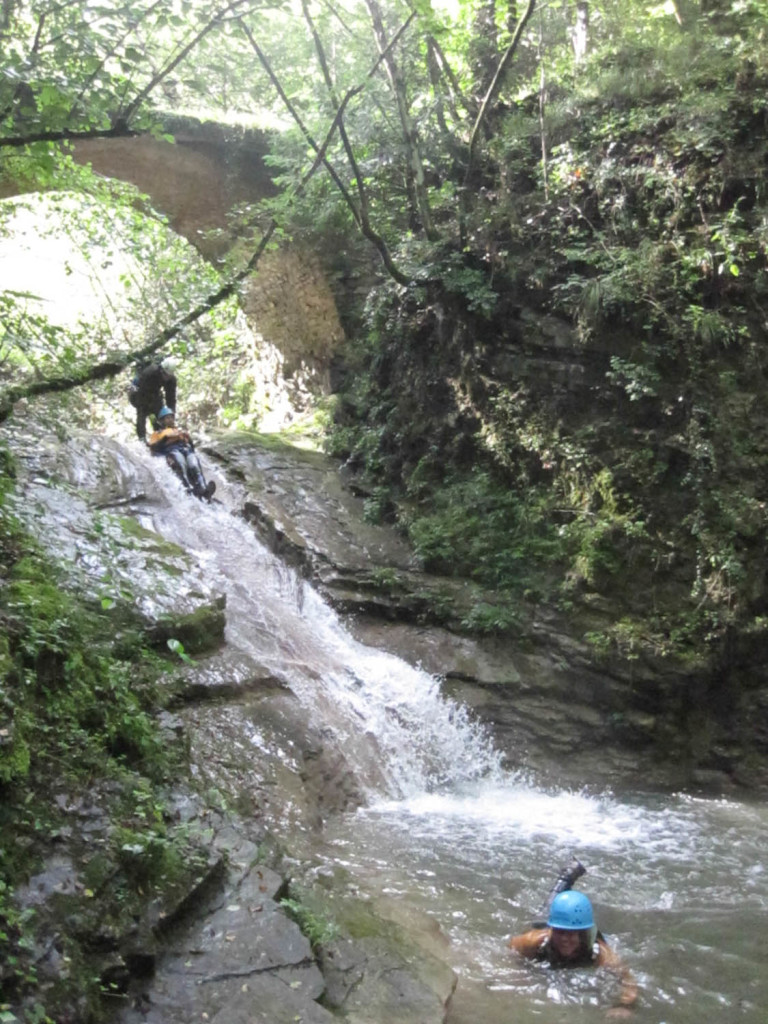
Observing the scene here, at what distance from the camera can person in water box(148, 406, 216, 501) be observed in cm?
1073

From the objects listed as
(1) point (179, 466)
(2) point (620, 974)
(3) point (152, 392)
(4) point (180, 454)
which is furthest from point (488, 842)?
(3) point (152, 392)

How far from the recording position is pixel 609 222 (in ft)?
31.2

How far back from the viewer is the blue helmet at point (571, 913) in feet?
13.9

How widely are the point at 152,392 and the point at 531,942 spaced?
10.3m

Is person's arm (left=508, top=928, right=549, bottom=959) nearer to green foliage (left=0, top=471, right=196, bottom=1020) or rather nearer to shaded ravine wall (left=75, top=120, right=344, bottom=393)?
green foliage (left=0, top=471, right=196, bottom=1020)

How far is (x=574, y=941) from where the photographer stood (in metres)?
4.25

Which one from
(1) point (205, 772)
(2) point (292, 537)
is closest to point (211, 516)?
(2) point (292, 537)

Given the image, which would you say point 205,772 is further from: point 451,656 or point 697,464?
point 697,464

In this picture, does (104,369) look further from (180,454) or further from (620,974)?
(620,974)

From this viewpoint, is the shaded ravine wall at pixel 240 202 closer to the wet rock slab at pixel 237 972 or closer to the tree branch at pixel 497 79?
the tree branch at pixel 497 79

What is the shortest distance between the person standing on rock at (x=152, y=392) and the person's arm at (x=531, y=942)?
31.5ft

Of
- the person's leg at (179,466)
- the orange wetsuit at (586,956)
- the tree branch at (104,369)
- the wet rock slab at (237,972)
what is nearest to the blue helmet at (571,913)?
the orange wetsuit at (586,956)

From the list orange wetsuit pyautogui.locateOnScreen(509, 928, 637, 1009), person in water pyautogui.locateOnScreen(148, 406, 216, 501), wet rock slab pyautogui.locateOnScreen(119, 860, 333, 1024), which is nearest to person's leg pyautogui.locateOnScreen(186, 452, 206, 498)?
person in water pyautogui.locateOnScreen(148, 406, 216, 501)

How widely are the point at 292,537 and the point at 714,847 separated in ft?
18.8
